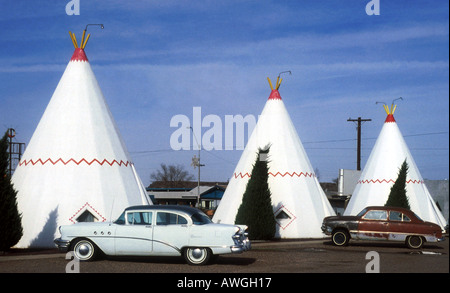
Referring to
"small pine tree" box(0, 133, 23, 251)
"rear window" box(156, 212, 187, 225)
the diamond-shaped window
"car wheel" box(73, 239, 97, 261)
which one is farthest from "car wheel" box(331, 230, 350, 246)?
"small pine tree" box(0, 133, 23, 251)

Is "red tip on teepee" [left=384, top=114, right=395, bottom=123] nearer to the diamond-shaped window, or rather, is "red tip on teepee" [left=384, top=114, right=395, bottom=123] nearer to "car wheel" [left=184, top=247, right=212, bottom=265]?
the diamond-shaped window

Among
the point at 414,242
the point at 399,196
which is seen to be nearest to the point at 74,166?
the point at 414,242

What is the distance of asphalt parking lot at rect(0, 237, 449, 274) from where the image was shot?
31.8ft

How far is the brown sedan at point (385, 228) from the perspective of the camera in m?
15.3

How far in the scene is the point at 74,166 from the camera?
15.3 meters

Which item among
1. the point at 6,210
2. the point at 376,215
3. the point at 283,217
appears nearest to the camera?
the point at 6,210

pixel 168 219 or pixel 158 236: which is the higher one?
pixel 168 219

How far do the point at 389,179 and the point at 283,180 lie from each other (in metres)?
5.67

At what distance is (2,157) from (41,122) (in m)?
4.18

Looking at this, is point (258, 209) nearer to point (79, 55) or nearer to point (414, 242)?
point (414, 242)

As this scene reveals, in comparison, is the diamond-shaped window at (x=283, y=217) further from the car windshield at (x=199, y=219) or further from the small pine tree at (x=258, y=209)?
the car windshield at (x=199, y=219)

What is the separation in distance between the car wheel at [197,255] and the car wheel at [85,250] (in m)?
1.75
